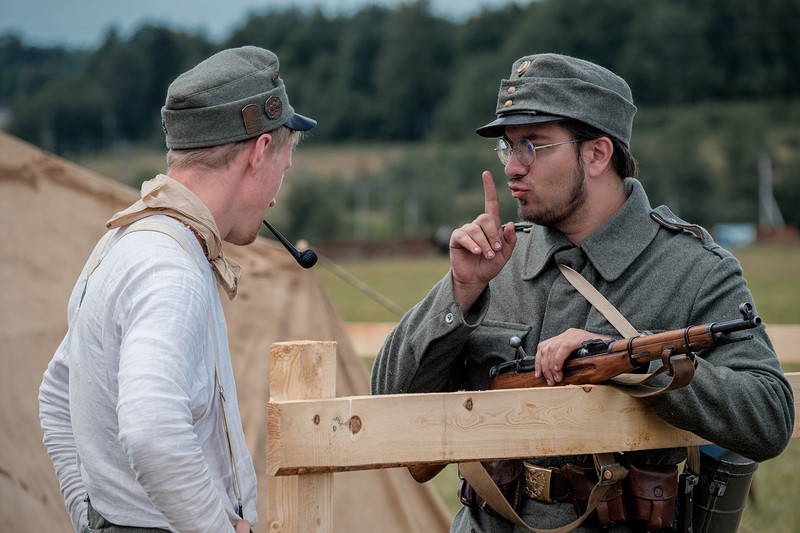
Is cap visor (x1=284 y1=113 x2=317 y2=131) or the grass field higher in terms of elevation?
cap visor (x1=284 y1=113 x2=317 y2=131)

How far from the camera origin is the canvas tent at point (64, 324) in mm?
4457

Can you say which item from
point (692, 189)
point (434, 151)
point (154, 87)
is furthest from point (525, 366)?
point (154, 87)

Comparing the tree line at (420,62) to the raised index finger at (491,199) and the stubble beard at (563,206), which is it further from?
the raised index finger at (491,199)

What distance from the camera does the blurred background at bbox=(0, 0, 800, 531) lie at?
72188 mm

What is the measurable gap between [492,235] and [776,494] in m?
5.11

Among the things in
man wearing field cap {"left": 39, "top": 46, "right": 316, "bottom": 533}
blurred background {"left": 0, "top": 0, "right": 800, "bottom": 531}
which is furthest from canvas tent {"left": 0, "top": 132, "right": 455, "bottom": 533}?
blurred background {"left": 0, "top": 0, "right": 800, "bottom": 531}

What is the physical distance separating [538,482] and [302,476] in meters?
0.86

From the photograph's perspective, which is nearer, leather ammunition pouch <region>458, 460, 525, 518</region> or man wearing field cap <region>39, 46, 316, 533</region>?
man wearing field cap <region>39, 46, 316, 533</region>

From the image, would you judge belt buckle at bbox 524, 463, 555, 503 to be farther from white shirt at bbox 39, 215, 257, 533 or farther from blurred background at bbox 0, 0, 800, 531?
blurred background at bbox 0, 0, 800, 531

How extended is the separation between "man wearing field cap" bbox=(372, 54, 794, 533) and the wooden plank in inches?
3.4

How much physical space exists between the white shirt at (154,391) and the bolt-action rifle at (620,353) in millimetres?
670

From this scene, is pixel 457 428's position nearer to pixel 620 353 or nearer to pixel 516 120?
pixel 620 353

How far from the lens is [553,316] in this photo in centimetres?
329

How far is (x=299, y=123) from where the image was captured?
2709mm
